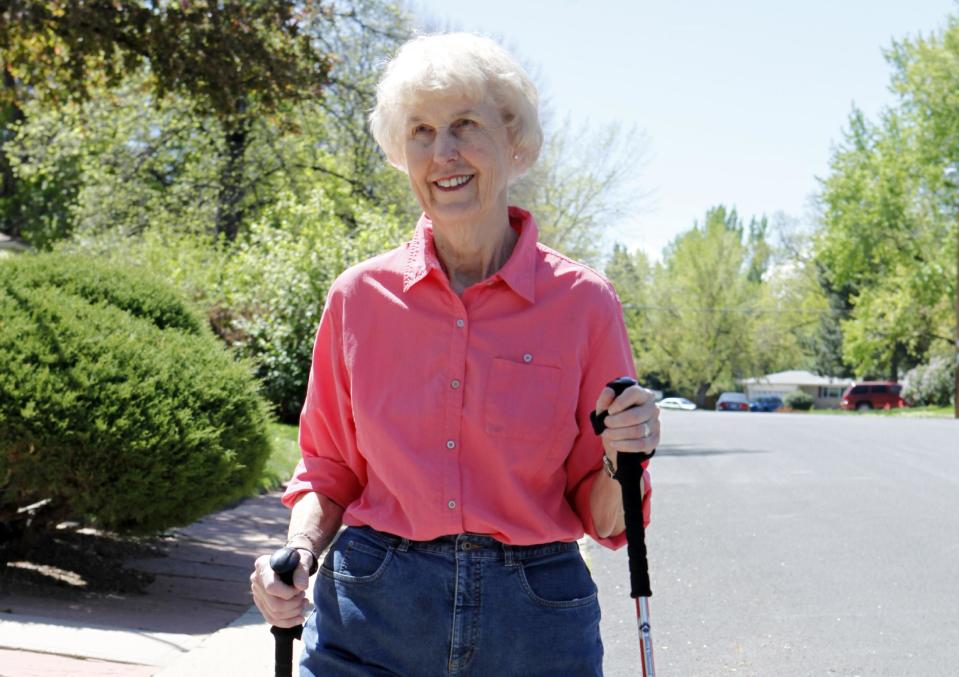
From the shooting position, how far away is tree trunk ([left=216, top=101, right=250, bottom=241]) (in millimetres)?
27094

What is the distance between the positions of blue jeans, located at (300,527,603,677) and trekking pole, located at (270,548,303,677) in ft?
0.25

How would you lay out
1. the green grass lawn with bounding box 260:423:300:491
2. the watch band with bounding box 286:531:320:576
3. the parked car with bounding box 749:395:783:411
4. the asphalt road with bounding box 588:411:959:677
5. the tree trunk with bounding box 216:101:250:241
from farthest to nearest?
the parked car with bounding box 749:395:783:411 < the tree trunk with bounding box 216:101:250:241 < the green grass lawn with bounding box 260:423:300:491 < the asphalt road with bounding box 588:411:959:677 < the watch band with bounding box 286:531:320:576

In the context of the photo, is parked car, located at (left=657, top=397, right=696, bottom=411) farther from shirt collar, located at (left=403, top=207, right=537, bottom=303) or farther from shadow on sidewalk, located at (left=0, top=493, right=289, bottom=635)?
shirt collar, located at (left=403, top=207, right=537, bottom=303)

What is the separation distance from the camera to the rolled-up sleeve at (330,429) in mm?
2402

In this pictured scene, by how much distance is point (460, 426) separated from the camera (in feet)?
7.32

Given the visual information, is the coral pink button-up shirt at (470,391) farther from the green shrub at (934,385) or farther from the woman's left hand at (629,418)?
the green shrub at (934,385)

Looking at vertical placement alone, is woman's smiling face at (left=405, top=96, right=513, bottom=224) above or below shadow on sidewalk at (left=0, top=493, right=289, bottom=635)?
above

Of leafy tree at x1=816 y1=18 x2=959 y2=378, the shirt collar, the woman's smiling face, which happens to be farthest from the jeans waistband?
leafy tree at x1=816 y1=18 x2=959 y2=378

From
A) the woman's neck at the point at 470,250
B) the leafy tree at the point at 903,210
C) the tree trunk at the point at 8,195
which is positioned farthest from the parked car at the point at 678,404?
the woman's neck at the point at 470,250

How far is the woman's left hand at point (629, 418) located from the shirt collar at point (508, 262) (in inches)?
11.3

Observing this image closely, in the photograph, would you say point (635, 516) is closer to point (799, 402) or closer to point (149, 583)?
point (149, 583)

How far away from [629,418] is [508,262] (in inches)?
16.5

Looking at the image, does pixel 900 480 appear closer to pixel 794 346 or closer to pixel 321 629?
pixel 321 629

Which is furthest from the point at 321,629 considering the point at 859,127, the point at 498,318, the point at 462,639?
the point at 859,127
